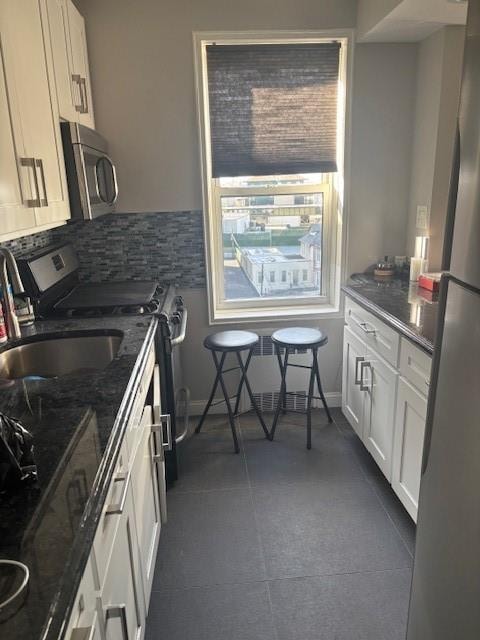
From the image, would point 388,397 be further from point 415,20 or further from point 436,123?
point 415,20

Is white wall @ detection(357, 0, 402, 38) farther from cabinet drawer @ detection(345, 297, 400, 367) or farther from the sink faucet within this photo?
the sink faucet

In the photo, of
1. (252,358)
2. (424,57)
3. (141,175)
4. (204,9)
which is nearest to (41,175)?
(141,175)

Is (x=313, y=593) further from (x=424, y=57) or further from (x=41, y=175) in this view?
(x=424, y=57)

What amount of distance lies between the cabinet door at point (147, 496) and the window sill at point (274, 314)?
4.05 ft

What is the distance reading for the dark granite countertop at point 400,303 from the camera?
194cm

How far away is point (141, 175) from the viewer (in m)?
2.82

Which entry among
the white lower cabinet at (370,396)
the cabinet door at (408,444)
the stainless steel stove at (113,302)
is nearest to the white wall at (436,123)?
the white lower cabinet at (370,396)

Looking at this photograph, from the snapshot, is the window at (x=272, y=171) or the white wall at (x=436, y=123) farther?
the window at (x=272, y=171)

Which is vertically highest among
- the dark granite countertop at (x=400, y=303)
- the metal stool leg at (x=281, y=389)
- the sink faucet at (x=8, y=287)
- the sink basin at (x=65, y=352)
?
the sink faucet at (x=8, y=287)

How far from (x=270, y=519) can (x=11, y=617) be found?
66.3 inches

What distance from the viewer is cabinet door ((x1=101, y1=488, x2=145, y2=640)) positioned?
3.44 feet

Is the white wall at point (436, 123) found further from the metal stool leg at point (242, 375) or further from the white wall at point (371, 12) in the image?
the metal stool leg at point (242, 375)

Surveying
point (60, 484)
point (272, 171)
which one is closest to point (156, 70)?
point (272, 171)

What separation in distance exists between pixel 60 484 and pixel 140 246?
210 cm
